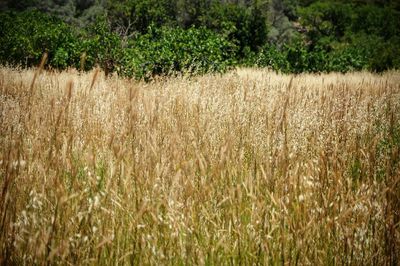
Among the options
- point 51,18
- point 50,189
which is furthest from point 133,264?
point 51,18

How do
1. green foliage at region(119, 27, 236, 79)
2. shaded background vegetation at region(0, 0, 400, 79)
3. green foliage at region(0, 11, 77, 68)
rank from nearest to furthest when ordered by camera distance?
1. green foliage at region(119, 27, 236, 79)
2. shaded background vegetation at region(0, 0, 400, 79)
3. green foliage at region(0, 11, 77, 68)

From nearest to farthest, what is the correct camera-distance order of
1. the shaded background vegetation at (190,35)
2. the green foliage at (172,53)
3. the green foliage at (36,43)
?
the green foliage at (172,53) < the shaded background vegetation at (190,35) < the green foliage at (36,43)

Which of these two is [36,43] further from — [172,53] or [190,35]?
[190,35]

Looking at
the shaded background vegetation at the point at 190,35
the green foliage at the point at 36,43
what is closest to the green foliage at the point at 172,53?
the shaded background vegetation at the point at 190,35

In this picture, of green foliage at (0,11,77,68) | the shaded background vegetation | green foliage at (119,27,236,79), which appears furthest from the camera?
green foliage at (0,11,77,68)

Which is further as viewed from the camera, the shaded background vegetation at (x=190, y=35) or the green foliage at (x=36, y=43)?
the green foliage at (x=36, y=43)

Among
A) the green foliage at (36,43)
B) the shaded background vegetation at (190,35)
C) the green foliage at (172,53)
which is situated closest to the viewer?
the green foliage at (172,53)

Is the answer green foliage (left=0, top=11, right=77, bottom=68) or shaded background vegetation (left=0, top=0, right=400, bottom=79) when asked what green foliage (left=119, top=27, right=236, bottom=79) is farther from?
green foliage (left=0, top=11, right=77, bottom=68)

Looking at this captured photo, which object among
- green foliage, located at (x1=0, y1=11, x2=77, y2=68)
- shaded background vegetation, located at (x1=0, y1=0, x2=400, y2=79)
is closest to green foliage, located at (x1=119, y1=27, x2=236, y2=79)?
shaded background vegetation, located at (x1=0, y1=0, x2=400, y2=79)

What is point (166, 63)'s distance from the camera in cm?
973

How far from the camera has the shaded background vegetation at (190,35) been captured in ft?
33.0

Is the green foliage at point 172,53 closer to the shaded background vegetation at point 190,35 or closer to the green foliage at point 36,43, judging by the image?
the shaded background vegetation at point 190,35

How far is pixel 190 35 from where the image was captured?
403 inches

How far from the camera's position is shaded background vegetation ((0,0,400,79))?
1007 centimetres
